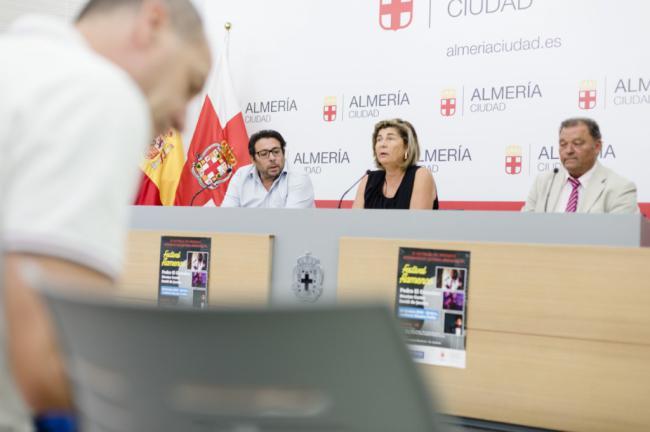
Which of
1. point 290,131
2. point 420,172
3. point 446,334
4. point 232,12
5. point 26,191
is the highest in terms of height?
point 232,12

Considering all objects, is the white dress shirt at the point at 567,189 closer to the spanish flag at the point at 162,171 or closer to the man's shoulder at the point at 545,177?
the man's shoulder at the point at 545,177

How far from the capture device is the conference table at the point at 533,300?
166 centimetres

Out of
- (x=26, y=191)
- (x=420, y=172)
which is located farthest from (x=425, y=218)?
(x=420, y=172)

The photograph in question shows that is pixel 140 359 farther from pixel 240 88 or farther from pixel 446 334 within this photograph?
pixel 240 88

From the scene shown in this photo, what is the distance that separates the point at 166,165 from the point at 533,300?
4.59 metres

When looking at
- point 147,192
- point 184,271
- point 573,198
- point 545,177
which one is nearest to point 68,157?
point 184,271

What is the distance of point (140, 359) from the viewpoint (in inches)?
22.8

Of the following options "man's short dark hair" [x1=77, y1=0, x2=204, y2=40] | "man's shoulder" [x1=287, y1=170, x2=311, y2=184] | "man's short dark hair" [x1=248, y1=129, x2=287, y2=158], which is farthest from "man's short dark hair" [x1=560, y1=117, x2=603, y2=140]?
"man's short dark hair" [x1=77, y1=0, x2=204, y2=40]

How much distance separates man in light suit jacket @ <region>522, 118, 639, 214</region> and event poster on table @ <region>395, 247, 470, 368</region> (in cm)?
236

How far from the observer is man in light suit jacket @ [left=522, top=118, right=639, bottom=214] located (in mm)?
3961

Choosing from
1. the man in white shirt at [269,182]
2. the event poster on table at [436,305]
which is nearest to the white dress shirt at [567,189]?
the man in white shirt at [269,182]

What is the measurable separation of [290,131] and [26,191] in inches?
202

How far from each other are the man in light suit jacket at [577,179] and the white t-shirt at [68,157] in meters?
3.61

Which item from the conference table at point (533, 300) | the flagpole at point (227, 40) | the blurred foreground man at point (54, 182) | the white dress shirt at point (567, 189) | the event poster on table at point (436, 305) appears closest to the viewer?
the blurred foreground man at point (54, 182)
